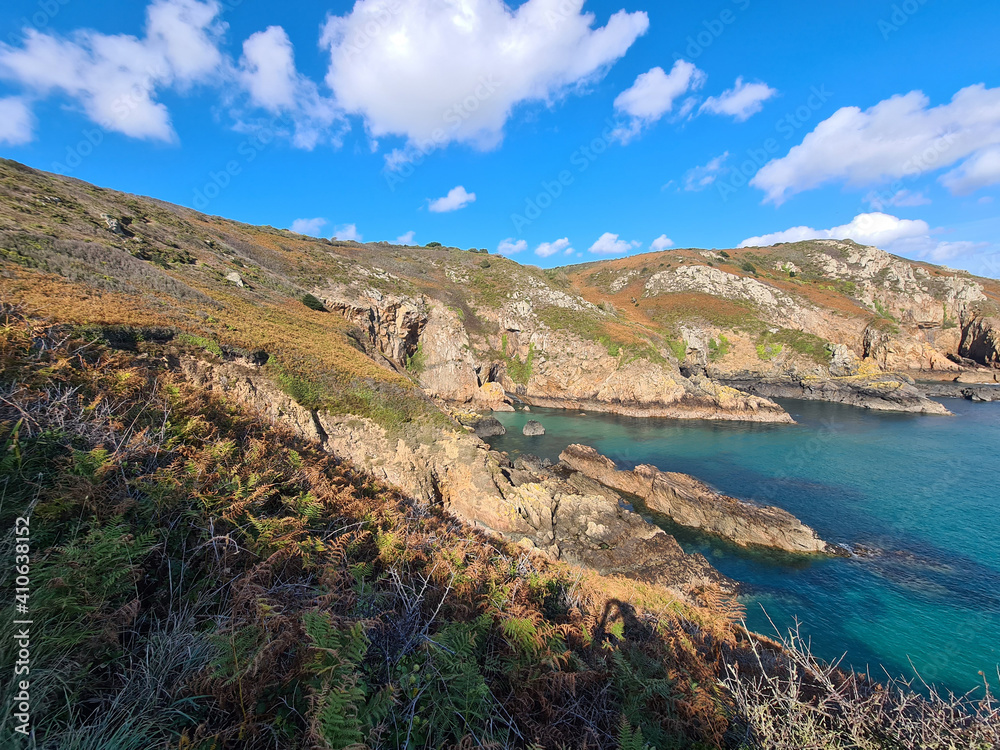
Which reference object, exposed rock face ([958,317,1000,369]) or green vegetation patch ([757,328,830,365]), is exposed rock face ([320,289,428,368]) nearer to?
green vegetation patch ([757,328,830,365])

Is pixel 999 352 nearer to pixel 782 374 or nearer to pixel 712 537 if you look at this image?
pixel 782 374

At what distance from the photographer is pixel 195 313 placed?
12.3 m

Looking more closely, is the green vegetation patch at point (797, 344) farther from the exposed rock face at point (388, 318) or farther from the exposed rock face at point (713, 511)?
the exposed rock face at point (388, 318)

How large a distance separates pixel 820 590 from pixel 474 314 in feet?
143

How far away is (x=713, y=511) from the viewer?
669 inches

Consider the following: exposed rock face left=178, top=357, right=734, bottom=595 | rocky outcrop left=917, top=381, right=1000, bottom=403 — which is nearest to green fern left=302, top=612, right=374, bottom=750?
exposed rock face left=178, top=357, right=734, bottom=595

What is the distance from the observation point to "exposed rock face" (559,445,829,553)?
1537 centimetres

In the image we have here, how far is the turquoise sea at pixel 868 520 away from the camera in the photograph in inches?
430

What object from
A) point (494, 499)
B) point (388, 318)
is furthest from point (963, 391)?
point (388, 318)

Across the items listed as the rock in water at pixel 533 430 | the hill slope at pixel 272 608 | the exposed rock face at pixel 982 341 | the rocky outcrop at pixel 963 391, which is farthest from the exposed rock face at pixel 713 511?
the exposed rock face at pixel 982 341

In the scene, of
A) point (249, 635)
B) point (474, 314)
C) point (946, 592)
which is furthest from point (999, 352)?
point (249, 635)

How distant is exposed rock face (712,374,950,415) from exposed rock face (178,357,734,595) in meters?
44.3

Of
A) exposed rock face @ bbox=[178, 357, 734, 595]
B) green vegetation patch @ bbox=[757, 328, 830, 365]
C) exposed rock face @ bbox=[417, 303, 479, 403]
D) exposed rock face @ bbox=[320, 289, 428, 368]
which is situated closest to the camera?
exposed rock face @ bbox=[178, 357, 734, 595]

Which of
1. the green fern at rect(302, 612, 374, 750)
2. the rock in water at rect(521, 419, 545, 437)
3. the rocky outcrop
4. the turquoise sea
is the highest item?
the rocky outcrop
